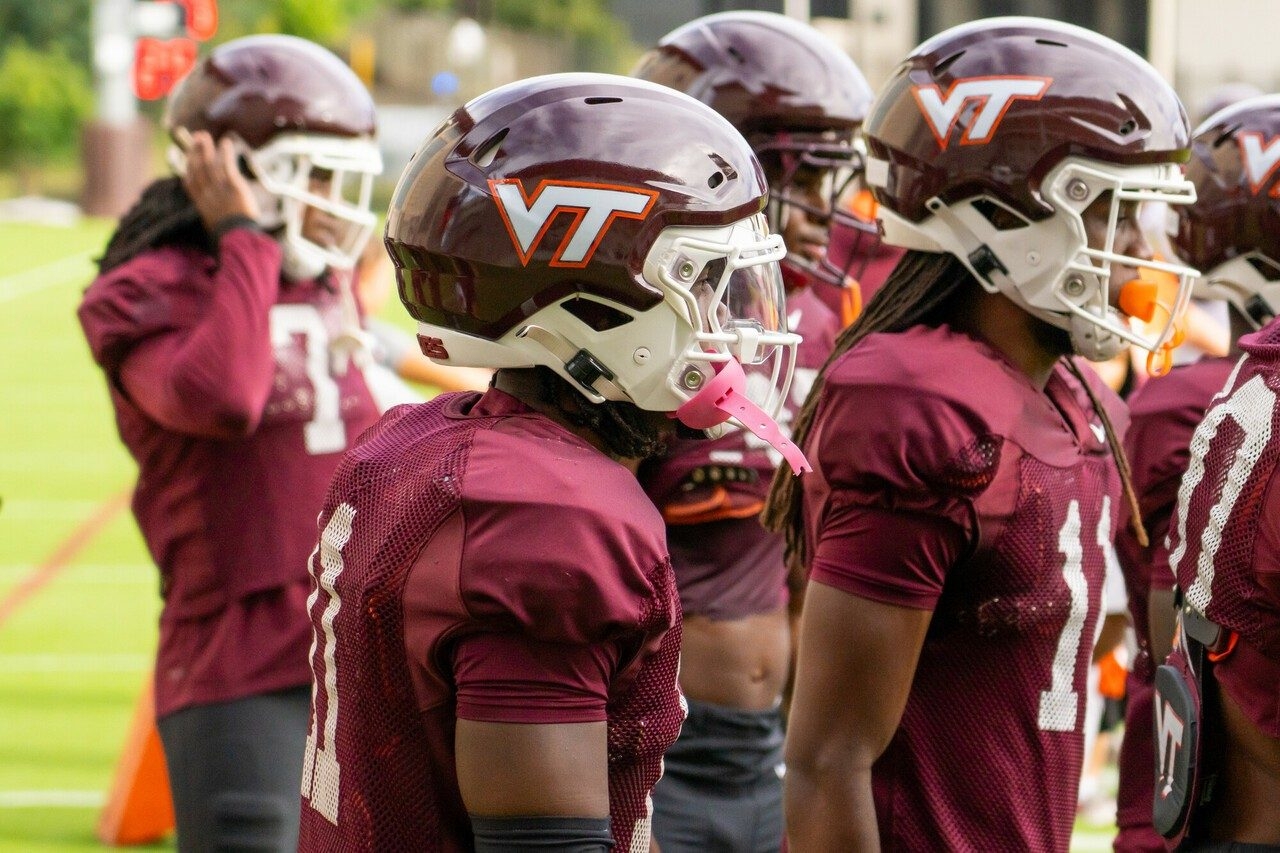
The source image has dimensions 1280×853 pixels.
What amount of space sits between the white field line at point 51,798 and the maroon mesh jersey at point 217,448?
93.1 inches

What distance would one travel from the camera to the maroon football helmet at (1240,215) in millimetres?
Result: 3160

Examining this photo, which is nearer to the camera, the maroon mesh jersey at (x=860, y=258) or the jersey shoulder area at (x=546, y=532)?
the jersey shoulder area at (x=546, y=532)

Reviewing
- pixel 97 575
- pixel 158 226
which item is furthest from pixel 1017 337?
pixel 97 575

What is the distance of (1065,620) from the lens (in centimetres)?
244

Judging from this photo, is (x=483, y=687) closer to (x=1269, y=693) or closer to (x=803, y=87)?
(x=1269, y=693)

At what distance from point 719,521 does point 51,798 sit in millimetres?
3201

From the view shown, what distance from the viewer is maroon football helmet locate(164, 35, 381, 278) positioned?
3637 millimetres

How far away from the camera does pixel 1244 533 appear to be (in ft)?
6.98

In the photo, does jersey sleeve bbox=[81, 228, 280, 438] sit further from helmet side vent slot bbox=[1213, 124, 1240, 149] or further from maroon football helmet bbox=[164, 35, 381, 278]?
helmet side vent slot bbox=[1213, 124, 1240, 149]

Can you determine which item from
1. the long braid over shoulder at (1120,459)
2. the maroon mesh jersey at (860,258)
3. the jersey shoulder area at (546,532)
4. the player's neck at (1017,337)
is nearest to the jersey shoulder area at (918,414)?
the player's neck at (1017,337)

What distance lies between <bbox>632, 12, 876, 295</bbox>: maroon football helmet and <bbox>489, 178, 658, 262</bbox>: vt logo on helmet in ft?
5.08

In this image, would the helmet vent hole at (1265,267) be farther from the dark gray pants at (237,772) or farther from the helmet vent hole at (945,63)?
the dark gray pants at (237,772)

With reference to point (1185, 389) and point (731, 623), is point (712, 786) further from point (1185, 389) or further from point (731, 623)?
point (1185, 389)

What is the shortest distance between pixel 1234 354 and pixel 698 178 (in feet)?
5.17
